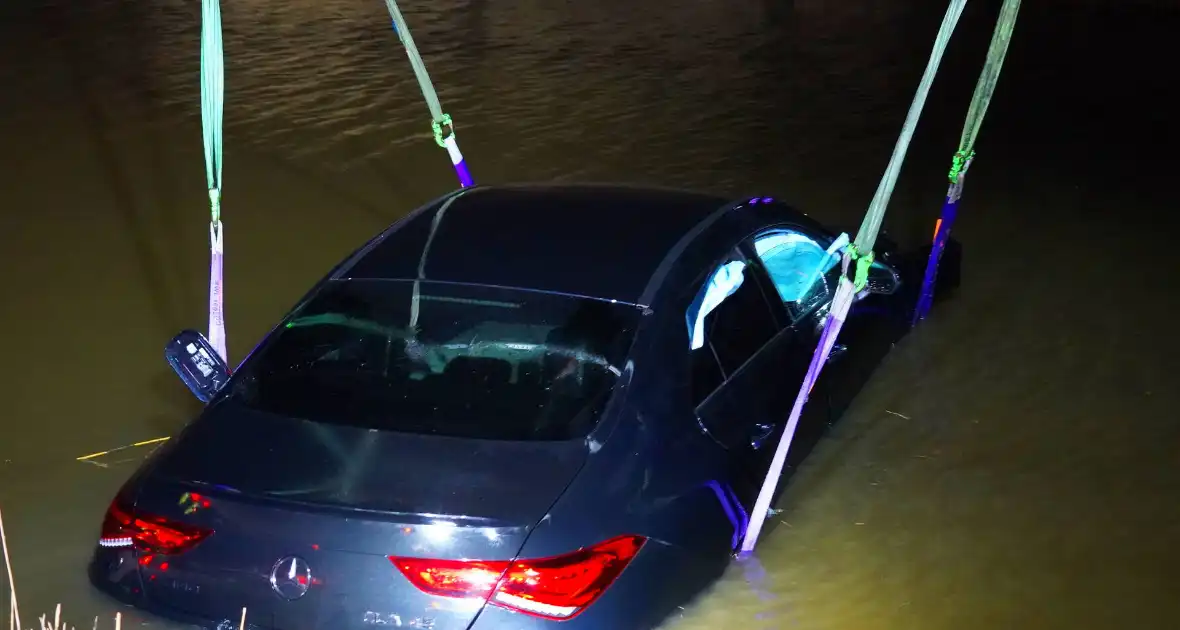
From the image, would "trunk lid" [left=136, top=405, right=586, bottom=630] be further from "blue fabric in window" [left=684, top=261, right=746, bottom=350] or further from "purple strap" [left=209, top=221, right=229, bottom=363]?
"purple strap" [left=209, top=221, right=229, bottom=363]

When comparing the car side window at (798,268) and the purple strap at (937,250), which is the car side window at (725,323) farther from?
the purple strap at (937,250)

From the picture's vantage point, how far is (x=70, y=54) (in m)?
14.8

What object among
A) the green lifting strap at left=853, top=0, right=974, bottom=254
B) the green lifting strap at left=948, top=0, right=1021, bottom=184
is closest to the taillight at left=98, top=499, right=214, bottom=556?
the green lifting strap at left=853, top=0, right=974, bottom=254

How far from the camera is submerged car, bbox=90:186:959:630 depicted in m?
3.17

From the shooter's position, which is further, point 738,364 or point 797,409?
point 797,409

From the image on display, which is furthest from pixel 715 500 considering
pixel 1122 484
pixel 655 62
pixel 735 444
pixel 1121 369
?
pixel 655 62

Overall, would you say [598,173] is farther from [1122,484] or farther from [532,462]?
[532,462]

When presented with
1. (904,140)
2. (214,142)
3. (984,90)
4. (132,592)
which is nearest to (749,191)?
(984,90)

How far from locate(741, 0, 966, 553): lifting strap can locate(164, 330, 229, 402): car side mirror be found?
1.90m

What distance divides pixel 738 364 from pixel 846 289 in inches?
21.3

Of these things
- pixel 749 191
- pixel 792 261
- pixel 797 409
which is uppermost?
Answer: pixel 792 261

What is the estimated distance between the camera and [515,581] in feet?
10.3

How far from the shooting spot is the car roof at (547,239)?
4.07 metres

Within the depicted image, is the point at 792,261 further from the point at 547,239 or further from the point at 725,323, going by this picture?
the point at 547,239
